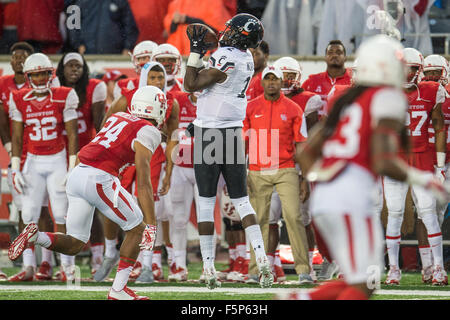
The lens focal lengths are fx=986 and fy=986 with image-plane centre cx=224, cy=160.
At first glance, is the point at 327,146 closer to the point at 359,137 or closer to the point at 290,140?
the point at 359,137

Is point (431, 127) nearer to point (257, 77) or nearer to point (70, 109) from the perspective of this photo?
point (257, 77)

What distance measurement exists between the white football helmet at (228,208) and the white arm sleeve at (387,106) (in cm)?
436

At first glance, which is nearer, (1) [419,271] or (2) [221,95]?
(2) [221,95]

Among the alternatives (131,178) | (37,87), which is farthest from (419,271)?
(37,87)

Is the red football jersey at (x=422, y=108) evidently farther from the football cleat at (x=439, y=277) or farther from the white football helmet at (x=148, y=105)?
the white football helmet at (x=148, y=105)

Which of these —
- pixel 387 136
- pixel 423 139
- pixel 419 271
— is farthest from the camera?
pixel 419 271

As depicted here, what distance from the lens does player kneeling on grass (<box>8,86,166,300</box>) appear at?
685 centimetres

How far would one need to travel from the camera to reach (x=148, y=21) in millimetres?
11820

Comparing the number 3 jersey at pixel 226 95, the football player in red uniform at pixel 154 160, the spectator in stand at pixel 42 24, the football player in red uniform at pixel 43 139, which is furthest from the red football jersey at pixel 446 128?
the spectator in stand at pixel 42 24

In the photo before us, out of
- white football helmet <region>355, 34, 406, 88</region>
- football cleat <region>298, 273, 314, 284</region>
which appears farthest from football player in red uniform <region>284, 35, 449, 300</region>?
football cleat <region>298, 273, 314, 284</region>

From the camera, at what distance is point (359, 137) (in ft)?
15.4

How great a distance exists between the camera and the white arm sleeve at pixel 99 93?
9.28 m

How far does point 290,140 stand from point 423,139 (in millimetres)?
1153

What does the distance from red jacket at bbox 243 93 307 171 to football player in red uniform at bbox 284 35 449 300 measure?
373 cm
